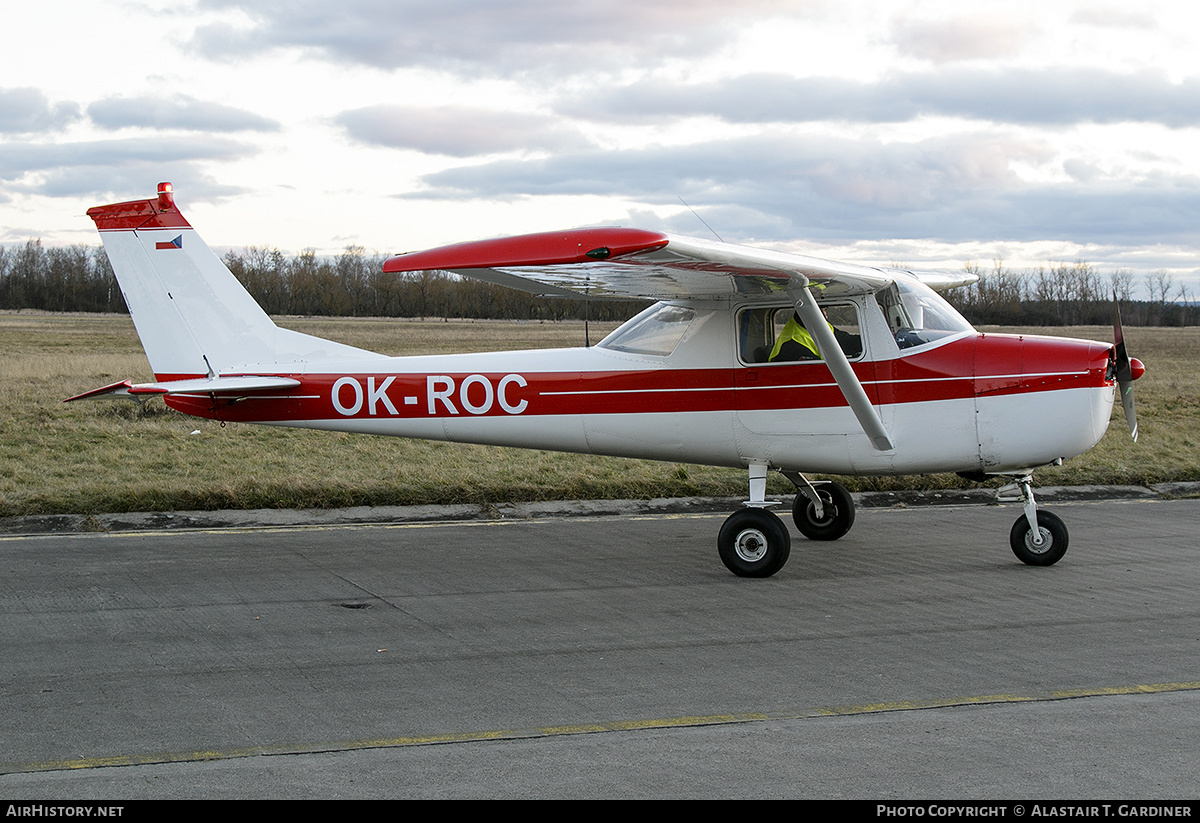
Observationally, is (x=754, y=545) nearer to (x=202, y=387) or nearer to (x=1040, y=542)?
(x=1040, y=542)

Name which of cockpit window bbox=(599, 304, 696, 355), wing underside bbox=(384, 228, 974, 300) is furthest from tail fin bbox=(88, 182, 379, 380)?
wing underside bbox=(384, 228, 974, 300)

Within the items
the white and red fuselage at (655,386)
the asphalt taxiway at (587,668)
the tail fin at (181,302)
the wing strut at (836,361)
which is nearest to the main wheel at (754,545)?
the asphalt taxiway at (587,668)

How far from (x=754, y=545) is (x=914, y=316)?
7.41 ft

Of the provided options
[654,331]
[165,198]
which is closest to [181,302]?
[165,198]

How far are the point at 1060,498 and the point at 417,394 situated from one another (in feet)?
23.9

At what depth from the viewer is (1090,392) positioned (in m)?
7.90

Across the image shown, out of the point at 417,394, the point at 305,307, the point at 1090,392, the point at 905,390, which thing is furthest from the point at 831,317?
the point at 305,307

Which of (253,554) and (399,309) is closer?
(253,554)

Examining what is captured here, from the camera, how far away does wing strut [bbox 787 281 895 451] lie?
7.47 m

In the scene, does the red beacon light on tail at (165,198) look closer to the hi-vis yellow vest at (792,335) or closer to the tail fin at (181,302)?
the tail fin at (181,302)

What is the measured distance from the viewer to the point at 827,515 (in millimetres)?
9430

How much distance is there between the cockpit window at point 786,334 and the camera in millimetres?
8305

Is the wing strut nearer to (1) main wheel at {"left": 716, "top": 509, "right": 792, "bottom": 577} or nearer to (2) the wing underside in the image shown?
(2) the wing underside

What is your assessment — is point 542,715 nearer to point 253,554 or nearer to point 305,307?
point 253,554
